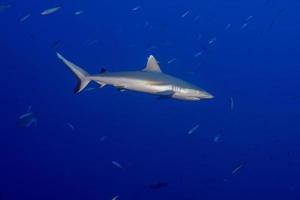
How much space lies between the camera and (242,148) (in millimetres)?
34594

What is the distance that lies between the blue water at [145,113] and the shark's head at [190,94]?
606 inches

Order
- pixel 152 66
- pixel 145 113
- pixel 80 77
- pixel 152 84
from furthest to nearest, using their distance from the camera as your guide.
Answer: pixel 145 113
pixel 152 66
pixel 80 77
pixel 152 84

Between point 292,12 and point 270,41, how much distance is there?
165 inches

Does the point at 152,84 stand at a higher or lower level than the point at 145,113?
higher

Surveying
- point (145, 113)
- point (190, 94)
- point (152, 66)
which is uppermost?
point (152, 66)

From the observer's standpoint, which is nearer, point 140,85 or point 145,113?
point 140,85

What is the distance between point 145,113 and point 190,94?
2665 centimetres

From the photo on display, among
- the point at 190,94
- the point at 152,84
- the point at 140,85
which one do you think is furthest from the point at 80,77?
the point at 190,94

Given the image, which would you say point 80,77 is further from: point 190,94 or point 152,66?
point 190,94

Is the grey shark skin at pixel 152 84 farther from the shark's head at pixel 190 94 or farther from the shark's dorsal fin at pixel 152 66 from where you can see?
the shark's dorsal fin at pixel 152 66

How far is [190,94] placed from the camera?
6.57 metres

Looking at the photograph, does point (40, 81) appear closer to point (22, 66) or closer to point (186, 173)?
point (22, 66)

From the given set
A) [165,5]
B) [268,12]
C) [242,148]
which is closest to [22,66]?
[165,5]

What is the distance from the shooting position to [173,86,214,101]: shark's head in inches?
257
